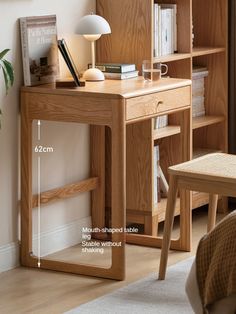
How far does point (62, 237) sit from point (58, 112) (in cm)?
69

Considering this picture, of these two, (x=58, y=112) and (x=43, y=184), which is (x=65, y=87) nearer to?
(x=58, y=112)

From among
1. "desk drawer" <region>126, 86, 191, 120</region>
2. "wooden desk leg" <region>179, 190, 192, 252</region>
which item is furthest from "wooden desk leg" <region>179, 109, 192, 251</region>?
"desk drawer" <region>126, 86, 191, 120</region>

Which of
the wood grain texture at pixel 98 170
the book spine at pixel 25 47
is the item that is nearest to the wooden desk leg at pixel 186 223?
the wood grain texture at pixel 98 170

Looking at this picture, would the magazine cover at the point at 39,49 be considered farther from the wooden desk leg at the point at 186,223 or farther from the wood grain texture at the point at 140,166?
the wooden desk leg at the point at 186,223

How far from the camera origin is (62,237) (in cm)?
417

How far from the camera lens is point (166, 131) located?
4.34 m

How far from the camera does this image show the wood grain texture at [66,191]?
398cm

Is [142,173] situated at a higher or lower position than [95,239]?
higher

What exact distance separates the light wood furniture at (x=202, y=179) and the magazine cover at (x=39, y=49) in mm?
712

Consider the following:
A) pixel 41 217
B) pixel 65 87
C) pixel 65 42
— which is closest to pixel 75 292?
pixel 41 217

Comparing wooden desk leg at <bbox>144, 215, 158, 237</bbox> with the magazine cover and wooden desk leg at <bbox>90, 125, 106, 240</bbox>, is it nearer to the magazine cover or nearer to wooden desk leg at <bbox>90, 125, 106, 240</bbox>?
wooden desk leg at <bbox>90, 125, 106, 240</bbox>

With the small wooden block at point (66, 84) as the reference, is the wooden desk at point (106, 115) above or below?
below

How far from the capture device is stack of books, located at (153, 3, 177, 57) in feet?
14.0

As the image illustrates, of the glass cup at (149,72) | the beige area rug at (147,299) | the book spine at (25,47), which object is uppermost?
the book spine at (25,47)
